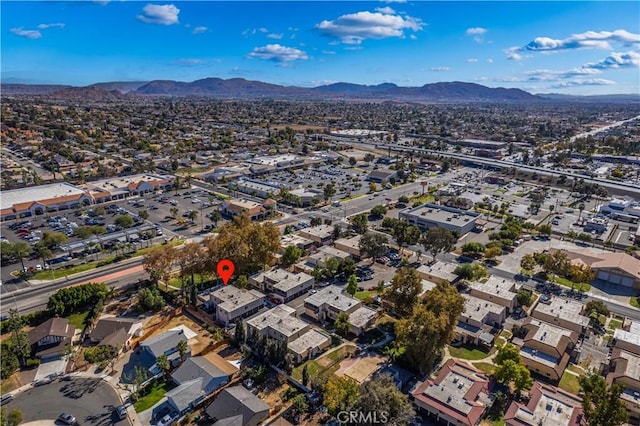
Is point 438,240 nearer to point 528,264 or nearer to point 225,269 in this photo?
point 528,264

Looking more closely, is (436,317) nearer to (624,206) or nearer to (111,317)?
(111,317)

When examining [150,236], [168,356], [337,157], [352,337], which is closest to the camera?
[168,356]

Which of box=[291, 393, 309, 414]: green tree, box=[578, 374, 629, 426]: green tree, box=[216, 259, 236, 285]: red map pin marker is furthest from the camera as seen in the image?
box=[216, 259, 236, 285]: red map pin marker

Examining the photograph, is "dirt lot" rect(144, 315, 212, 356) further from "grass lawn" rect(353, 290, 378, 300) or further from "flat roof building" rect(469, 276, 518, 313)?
"flat roof building" rect(469, 276, 518, 313)

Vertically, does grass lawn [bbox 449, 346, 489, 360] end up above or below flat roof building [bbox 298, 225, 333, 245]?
below

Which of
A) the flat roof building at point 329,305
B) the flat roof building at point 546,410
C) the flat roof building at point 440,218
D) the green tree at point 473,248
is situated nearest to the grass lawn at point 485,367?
the flat roof building at point 546,410

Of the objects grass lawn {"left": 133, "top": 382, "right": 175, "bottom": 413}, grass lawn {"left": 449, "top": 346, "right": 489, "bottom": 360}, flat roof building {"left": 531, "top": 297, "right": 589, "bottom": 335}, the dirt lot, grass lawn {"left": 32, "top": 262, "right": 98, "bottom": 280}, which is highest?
flat roof building {"left": 531, "top": 297, "right": 589, "bottom": 335}

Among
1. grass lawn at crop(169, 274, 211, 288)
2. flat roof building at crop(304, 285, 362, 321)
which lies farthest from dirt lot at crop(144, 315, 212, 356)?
flat roof building at crop(304, 285, 362, 321)

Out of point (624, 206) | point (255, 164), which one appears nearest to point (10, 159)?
point (255, 164)
